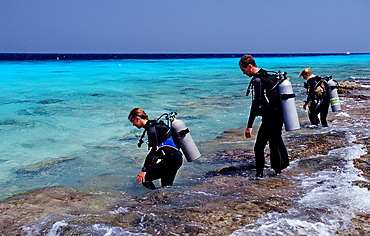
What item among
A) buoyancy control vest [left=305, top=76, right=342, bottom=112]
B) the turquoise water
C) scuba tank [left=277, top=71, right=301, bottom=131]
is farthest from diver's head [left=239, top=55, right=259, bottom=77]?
buoyancy control vest [left=305, top=76, right=342, bottom=112]

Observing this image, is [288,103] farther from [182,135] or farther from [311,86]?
[311,86]

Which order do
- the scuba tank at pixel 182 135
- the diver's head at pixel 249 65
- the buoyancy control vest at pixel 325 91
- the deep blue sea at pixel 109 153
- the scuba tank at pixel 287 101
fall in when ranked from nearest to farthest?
1. the deep blue sea at pixel 109 153
2. the scuba tank at pixel 182 135
3. the diver's head at pixel 249 65
4. the scuba tank at pixel 287 101
5. the buoyancy control vest at pixel 325 91

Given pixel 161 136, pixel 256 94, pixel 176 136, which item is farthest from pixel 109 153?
pixel 256 94

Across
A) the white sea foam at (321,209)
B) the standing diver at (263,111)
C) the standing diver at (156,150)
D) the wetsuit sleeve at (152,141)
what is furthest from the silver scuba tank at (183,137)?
the white sea foam at (321,209)

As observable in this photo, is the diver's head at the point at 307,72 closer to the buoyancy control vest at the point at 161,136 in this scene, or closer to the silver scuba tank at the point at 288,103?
the silver scuba tank at the point at 288,103

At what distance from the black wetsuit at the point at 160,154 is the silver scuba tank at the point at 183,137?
13 cm

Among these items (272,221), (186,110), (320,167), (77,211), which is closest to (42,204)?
(77,211)

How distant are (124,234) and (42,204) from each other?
6.08ft

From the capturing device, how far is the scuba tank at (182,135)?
529 cm

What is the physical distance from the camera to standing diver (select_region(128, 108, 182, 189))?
5.03m

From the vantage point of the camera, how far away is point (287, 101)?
5.57 m

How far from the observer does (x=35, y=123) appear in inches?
574

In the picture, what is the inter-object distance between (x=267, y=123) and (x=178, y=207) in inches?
73.6

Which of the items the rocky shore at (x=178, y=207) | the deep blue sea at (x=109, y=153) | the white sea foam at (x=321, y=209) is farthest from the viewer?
the deep blue sea at (x=109, y=153)
